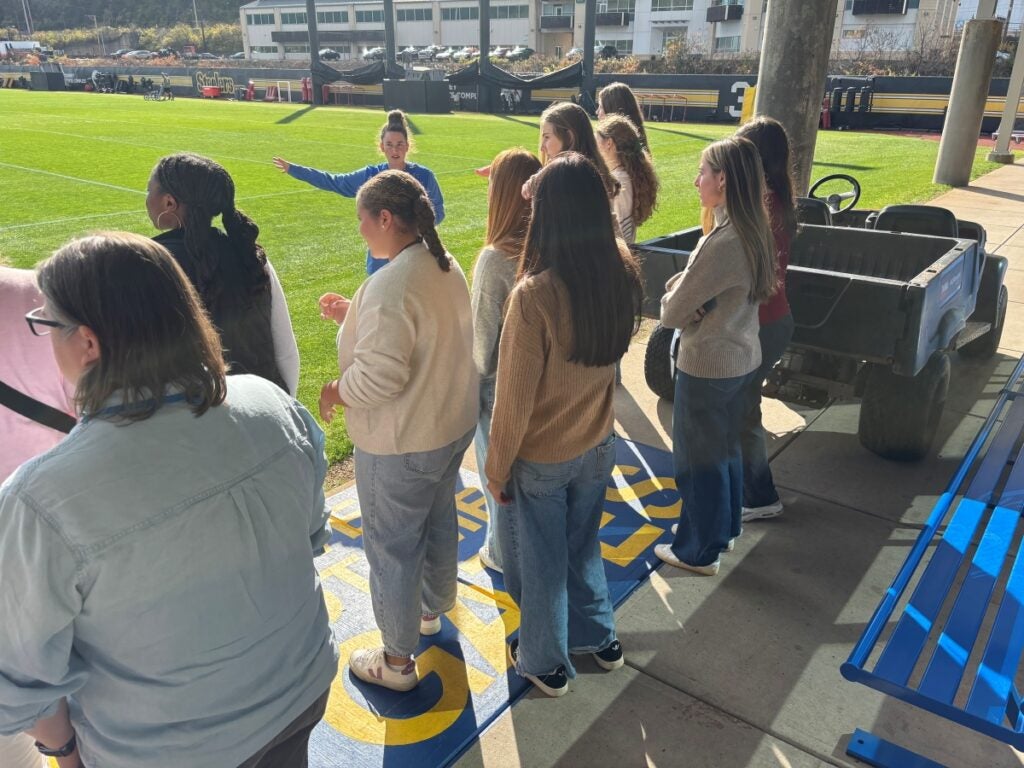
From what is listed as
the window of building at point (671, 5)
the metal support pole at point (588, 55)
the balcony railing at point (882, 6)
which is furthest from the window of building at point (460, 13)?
the metal support pole at point (588, 55)

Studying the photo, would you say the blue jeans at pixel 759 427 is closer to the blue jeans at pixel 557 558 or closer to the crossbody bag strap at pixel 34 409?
the blue jeans at pixel 557 558

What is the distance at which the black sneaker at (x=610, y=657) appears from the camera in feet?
10.2

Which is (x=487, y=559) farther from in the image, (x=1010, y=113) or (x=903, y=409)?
(x=1010, y=113)

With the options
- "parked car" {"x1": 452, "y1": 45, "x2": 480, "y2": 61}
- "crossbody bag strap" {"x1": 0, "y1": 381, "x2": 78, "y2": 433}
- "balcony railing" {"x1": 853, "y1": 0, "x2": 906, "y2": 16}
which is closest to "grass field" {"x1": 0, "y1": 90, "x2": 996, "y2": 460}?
"crossbody bag strap" {"x1": 0, "y1": 381, "x2": 78, "y2": 433}

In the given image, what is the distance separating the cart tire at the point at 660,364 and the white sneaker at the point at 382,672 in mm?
3002

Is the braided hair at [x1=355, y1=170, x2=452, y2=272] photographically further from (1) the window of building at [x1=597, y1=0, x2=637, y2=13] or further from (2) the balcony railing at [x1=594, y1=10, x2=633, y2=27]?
(2) the balcony railing at [x1=594, y1=10, x2=633, y2=27]

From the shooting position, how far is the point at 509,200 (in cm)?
294

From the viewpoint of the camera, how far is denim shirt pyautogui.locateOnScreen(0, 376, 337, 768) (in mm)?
1326

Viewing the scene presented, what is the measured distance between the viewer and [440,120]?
1236 inches

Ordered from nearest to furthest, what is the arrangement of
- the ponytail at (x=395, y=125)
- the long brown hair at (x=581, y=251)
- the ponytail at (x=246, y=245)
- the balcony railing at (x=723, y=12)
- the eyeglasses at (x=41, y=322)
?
the eyeglasses at (x=41, y=322) < the long brown hair at (x=581, y=251) < the ponytail at (x=246, y=245) < the ponytail at (x=395, y=125) < the balcony railing at (x=723, y=12)

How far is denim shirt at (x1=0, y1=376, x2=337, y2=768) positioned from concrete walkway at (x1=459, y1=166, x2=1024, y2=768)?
1.34 meters

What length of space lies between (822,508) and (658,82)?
112 feet

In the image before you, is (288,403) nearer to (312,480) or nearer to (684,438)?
(312,480)

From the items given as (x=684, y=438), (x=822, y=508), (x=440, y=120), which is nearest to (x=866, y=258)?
(x=822, y=508)
